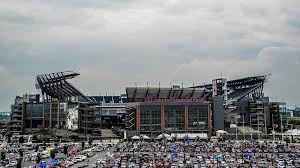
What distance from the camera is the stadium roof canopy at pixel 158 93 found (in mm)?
123000

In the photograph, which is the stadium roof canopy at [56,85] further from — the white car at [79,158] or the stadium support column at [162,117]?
the white car at [79,158]

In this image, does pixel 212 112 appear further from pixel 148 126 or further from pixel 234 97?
pixel 234 97

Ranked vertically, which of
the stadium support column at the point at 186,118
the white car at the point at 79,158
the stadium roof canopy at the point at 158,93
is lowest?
the white car at the point at 79,158

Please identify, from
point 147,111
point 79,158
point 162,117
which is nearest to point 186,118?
point 162,117

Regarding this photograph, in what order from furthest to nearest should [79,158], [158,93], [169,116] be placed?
[158,93], [169,116], [79,158]

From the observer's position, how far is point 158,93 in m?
126

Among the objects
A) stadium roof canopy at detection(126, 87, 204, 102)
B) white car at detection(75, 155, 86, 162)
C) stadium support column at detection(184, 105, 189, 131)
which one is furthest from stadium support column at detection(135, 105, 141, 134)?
white car at detection(75, 155, 86, 162)

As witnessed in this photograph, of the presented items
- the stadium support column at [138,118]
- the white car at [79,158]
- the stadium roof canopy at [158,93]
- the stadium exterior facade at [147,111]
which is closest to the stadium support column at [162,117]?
the stadium exterior facade at [147,111]

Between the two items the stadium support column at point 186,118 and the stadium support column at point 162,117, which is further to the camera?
the stadium support column at point 186,118

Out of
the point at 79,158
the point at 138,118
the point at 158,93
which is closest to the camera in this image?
the point at 79,158

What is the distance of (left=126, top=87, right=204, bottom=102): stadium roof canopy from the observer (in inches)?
4843

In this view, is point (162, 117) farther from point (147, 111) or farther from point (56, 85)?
point (56, 85)

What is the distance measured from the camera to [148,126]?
11138 cm

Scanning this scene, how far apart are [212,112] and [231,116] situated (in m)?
18.1
